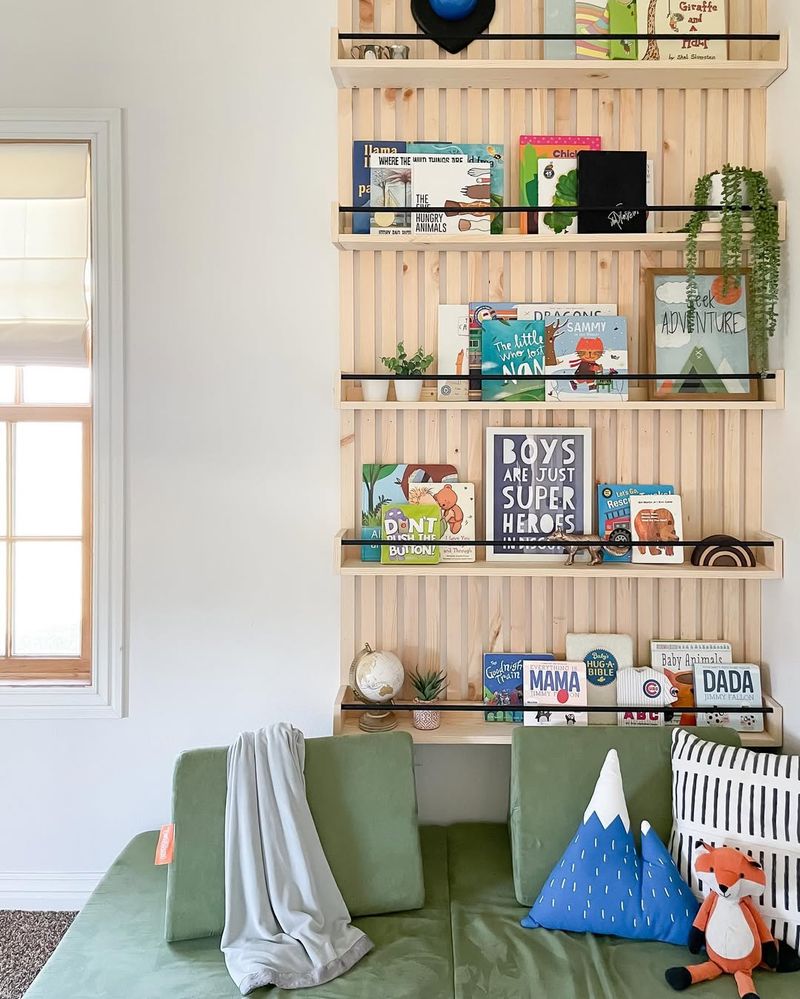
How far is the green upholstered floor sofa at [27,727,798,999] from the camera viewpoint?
1697mm

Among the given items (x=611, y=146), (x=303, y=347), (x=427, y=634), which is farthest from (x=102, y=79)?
(x=427, y=634)

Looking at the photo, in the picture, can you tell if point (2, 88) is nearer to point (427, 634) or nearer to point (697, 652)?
point (427, 634)

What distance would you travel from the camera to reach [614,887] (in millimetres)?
1826

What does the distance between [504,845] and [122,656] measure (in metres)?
1.17

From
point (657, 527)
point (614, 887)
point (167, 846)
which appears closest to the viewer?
point (614, 887)

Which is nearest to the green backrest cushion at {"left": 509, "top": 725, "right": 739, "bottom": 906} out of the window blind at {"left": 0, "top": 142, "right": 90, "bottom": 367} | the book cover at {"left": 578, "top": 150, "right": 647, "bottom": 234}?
the book cover at {"left": 578, "top": 150, "right": 647, "bottom": 234}

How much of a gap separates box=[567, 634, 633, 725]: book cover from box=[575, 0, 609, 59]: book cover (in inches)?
60.3

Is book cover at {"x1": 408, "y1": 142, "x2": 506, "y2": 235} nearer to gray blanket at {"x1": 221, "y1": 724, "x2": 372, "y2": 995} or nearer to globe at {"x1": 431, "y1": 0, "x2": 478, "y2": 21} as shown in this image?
globe at {"x1": 431, "y1": 0, "x2": 478, "y2": 21}

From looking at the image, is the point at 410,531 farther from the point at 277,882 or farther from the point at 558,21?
the point at 558,21

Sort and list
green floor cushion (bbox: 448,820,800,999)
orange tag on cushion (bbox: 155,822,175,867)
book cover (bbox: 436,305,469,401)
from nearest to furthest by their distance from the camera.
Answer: green floor cushion (bbox: 448,820,800,999)
orange tag on cushion (bbox: 155,822,175,867)
book cover (bbox: 436,305,469,401)

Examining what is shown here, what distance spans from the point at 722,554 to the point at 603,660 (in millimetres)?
422

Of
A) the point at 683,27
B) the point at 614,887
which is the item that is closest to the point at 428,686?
the point at 614,887

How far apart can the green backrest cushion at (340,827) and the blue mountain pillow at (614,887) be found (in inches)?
12.7

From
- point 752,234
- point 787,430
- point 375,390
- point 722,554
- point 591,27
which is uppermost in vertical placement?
point 591,27
